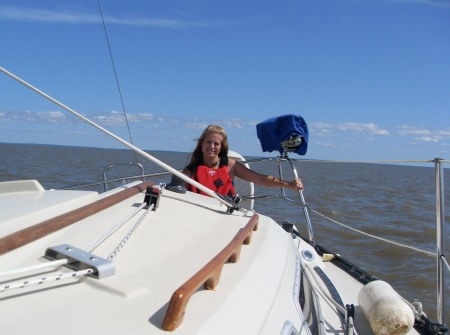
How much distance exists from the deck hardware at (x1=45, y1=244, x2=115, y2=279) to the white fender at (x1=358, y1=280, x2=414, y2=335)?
61.0 inches

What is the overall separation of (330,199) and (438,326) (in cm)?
1175

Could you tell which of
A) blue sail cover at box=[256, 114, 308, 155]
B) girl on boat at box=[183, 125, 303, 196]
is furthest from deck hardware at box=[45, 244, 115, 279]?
blue sail cover at box=[256, 114, 308, 155]

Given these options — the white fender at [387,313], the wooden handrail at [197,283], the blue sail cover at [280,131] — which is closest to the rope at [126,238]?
the wooden handrail at [197,283]

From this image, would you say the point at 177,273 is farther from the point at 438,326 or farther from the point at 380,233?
the point at 380,233

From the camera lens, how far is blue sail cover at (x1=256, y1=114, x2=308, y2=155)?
13.5 ft

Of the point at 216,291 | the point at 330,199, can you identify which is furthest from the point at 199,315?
the point at 330,199

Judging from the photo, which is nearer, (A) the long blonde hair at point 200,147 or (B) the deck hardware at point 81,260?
(B) the deck hardware at point 81,260

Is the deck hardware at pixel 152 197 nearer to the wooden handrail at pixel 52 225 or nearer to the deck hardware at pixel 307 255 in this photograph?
the wooden handrail at pixel 52 225

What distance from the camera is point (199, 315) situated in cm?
135

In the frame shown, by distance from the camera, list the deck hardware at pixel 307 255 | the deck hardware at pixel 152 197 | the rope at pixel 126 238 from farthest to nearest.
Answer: the deck hardware at pixel 307 255
the deck hardware at pixel 152 197
the rope at pixel 126 238

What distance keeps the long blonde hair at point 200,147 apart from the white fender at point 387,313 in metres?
2.04

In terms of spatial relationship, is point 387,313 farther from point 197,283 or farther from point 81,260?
point 81,260

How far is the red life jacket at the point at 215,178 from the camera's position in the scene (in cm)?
394

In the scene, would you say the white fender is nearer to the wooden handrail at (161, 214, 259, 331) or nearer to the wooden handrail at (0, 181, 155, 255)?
the wooden handrail at (161, 214, 259, 331)
